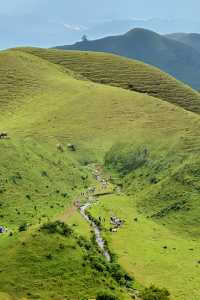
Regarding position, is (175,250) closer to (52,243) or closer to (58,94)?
(52,243)

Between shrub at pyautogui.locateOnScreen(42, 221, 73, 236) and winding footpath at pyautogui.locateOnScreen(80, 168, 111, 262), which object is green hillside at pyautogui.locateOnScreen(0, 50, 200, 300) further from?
winding footpath at pyautogui.locateOnScreen(80, 168, 111, 262)

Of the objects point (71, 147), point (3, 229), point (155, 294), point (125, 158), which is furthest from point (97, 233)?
point (71, 147)

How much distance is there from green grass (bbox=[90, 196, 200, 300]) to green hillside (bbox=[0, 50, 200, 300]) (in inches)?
10.3

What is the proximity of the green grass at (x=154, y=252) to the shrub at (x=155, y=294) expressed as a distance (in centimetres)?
258

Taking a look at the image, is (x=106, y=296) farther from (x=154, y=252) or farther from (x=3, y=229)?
(x=3, y=229)

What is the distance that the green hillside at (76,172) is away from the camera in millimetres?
58844

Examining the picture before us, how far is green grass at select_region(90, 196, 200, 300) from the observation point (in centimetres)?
6469

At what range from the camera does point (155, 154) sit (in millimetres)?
115500

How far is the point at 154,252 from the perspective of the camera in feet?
242

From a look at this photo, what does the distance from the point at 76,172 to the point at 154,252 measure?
39.9 meters

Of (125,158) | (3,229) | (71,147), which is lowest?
(125,158)

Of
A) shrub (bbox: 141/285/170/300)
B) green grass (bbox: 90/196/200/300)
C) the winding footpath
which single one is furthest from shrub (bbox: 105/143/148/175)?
shrub (bbox: 141/285/170/300)

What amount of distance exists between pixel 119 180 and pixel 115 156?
1046 cm

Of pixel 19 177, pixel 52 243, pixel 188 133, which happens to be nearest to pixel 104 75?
pixel 188 133
